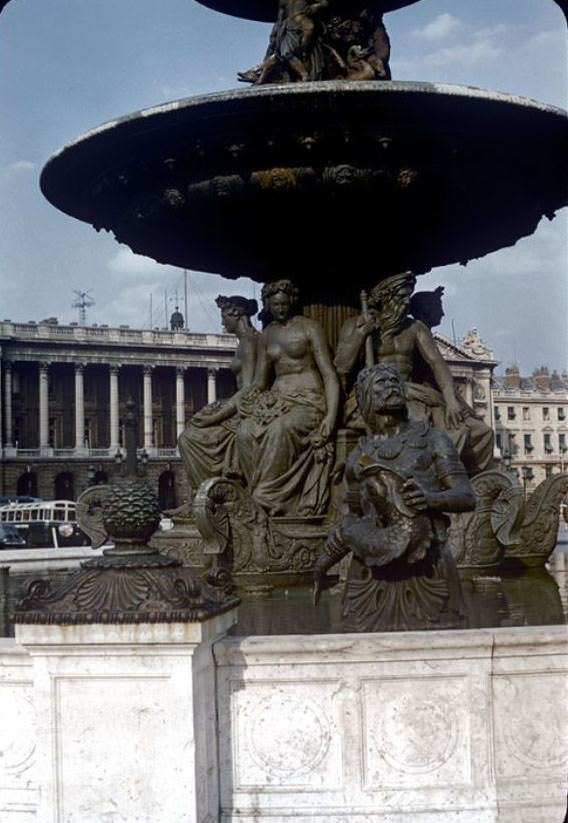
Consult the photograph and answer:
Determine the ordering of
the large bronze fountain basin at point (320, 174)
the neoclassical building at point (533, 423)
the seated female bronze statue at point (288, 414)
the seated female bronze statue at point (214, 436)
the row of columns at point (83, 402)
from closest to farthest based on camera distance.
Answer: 1. the large bronze fountain basin at point (320, 174)
2. the seated female bronze statue at point (288, 414)
3. the seated female bronze statue at point (214, 436)
4. the row of columns at point (83, 402)
5. the neoclassical building at point (533, 423)

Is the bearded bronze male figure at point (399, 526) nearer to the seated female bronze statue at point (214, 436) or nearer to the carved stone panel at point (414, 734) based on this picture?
the carved stone panel at point (414, 734)

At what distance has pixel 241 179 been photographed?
7000mm

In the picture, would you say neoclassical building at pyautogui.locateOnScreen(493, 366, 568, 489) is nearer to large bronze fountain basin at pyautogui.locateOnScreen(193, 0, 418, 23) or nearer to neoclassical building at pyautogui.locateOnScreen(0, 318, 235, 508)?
neoclassical building at pyautogui.locateOnScreen(0, 318, 235, 508)

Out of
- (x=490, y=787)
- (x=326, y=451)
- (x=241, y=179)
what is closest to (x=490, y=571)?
(x=326, y=451)

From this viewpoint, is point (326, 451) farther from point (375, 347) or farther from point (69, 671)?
point (69, 671)

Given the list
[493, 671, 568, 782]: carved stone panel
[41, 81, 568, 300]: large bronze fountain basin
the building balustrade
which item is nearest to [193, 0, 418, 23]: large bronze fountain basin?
[41, 81, 568, 300]: large bronze fountain basin

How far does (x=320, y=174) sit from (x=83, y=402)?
86.6 meters

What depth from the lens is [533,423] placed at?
4304 inches

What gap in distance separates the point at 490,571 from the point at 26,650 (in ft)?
14.2

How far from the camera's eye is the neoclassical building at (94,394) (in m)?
87.2

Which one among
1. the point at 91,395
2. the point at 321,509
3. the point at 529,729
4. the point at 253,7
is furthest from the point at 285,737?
the point at 91,395

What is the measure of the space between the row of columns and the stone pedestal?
83.8 m

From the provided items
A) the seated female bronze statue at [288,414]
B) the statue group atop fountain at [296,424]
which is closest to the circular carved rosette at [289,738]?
the statue group atop fountain at [296,424]

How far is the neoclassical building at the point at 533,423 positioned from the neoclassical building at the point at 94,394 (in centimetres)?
1132
